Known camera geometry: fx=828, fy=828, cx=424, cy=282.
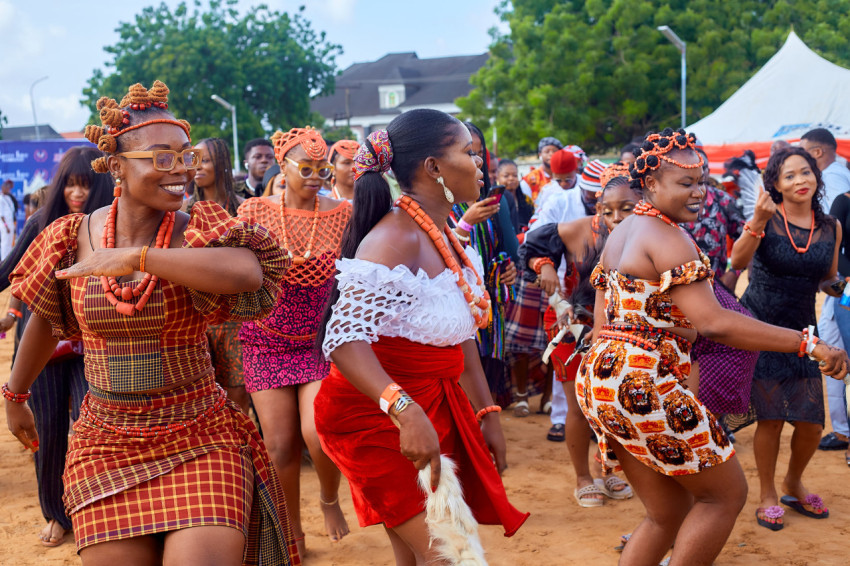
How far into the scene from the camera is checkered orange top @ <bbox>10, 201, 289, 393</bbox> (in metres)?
2.75

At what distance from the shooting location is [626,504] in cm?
567

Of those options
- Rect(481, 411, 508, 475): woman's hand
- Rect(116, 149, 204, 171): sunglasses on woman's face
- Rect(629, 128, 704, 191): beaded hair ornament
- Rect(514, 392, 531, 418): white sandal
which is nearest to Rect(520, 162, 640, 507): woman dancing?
Rect(629, 128, 704, 191): beaded hair ornament

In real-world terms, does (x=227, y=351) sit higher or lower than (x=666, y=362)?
lower

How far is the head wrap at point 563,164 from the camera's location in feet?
27.6

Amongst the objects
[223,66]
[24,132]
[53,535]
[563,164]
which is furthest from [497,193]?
[24,132]

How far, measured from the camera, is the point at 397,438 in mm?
2891

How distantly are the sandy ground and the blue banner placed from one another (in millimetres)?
14358

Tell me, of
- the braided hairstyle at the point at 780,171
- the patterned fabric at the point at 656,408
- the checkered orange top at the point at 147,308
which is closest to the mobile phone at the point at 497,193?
the braided hairstyle at the point at 780,171

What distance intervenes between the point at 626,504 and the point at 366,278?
3580 mm

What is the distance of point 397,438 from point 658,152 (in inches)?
66.9

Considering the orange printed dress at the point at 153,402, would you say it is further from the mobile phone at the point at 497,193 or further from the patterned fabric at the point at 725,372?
the patterned fabric at the point at 725,372

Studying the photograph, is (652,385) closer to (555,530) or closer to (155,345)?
(155,345)

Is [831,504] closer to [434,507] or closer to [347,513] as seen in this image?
[347,513]

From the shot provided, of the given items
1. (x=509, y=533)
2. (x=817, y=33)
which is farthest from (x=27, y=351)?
(x=817, y=33)
